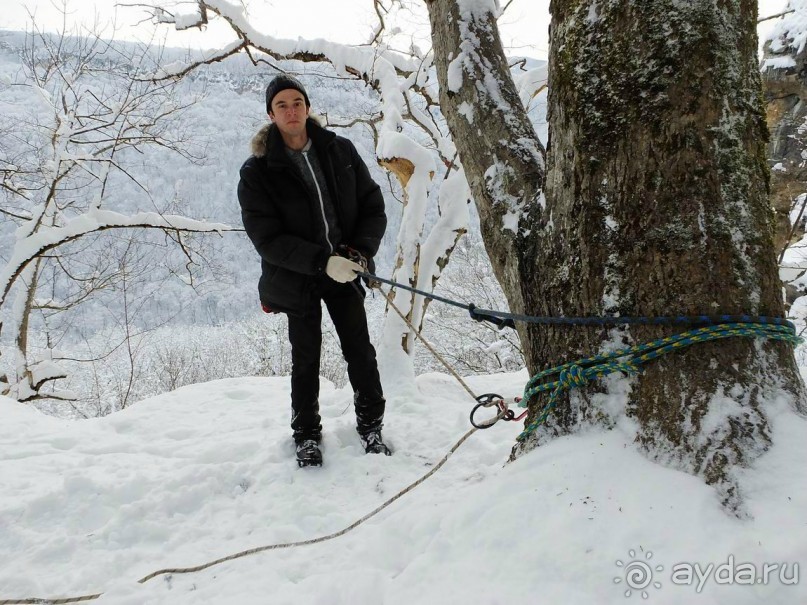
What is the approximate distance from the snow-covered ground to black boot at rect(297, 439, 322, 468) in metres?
0.07

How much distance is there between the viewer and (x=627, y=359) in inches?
54.9

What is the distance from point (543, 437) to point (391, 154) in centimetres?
321

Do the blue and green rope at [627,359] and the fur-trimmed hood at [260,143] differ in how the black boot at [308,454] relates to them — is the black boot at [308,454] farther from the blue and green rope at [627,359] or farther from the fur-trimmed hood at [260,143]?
the fur-trimmed hood at [260,143]

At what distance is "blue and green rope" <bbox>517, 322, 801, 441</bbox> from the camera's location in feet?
4.09

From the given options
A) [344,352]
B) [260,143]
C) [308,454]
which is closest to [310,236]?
[260,143]

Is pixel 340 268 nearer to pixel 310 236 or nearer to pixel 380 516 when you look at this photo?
pixel 310 236

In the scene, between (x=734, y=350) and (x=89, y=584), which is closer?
(x=734, y=350)

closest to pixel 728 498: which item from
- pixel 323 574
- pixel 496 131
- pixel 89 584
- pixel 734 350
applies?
pixel 734 350

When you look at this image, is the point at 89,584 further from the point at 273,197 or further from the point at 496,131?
the point at 496,131

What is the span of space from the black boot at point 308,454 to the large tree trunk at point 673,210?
1.48 m

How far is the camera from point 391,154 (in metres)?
4.25

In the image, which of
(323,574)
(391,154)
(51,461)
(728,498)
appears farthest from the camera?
(391,154)

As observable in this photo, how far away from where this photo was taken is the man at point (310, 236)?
7.80 ft

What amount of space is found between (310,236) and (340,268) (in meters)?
0.29
